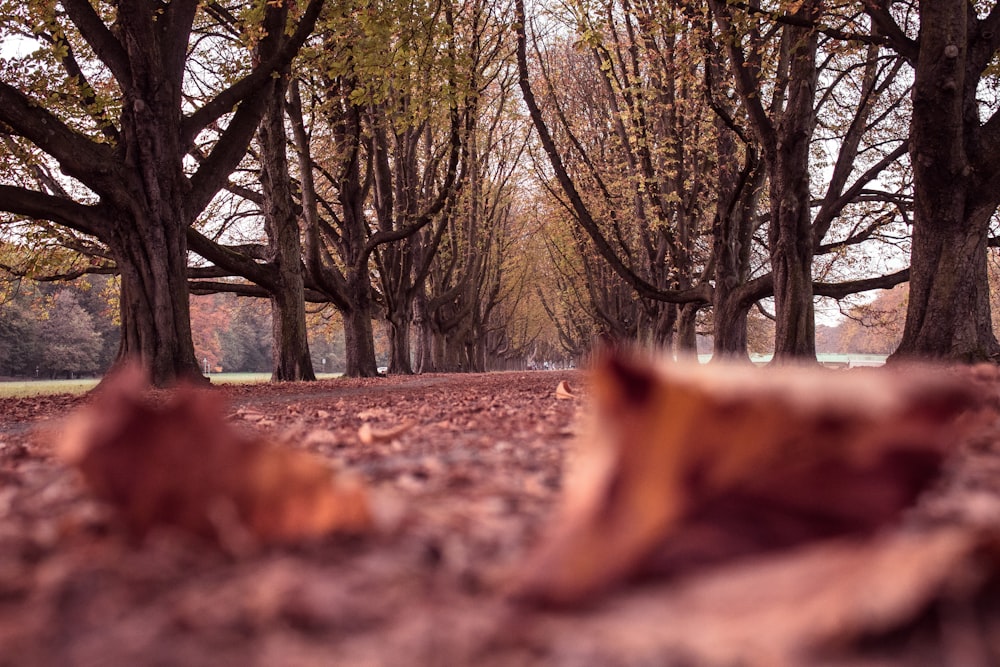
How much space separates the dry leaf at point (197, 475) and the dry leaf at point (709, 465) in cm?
43

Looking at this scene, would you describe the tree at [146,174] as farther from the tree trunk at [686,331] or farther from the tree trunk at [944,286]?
the tree trunk at [686,331]

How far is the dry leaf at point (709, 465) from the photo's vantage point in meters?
0.87

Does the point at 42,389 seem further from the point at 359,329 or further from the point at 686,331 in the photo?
the point at 686,331

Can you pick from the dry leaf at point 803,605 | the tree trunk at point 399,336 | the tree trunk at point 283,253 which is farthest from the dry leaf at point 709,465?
the tree trunk at point 399,336

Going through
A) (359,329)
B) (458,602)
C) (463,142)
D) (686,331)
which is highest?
(463,142)

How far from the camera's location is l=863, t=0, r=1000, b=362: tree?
6602 mm

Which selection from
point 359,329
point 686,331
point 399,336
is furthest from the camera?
point 399,336

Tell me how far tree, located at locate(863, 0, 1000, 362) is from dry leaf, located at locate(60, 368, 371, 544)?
722 cm

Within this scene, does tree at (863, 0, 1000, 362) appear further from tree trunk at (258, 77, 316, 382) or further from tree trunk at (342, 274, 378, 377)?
tree trunk at (342, 274, 378, 377)

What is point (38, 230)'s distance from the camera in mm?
13609

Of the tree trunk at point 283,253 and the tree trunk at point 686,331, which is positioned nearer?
the tree trunk at point 283,253

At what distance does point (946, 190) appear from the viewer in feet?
22.2

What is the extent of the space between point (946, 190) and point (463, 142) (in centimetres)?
980

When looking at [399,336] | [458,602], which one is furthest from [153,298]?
[399,336]
